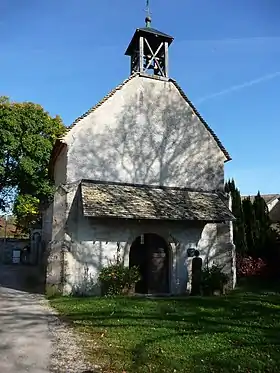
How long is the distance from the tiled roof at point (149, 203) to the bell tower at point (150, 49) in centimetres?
622

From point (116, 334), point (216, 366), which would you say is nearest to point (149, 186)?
point (116, 334)

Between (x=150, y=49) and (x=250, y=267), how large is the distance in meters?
Result: 12.7

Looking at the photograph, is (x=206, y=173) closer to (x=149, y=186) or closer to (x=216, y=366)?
(x=149, y=186)

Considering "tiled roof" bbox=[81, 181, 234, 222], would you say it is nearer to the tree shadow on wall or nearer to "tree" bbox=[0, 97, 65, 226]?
the tree shadow on wall

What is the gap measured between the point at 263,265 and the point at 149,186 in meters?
7.78

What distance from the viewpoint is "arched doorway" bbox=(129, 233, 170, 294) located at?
16312 mm

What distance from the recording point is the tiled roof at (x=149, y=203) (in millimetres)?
14502

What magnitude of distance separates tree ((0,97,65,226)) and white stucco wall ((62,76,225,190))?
9.02 m

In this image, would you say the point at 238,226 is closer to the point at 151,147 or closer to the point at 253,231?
the point at 253,231

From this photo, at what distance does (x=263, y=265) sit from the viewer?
1920cm

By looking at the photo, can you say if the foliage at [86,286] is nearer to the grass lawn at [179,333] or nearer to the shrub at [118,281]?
the shrub at [118,281]

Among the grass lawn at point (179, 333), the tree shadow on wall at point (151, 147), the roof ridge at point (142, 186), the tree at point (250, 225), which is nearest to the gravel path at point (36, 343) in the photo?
the grass lawn at point (179, 333)

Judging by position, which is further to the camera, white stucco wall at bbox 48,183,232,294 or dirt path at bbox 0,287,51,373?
white stucco wall at bbox 48,183,232,294

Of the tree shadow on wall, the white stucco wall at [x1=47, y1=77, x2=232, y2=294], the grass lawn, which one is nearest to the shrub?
the white stucco wall at [x1=47, y1=77, x2=232, y2=294]
